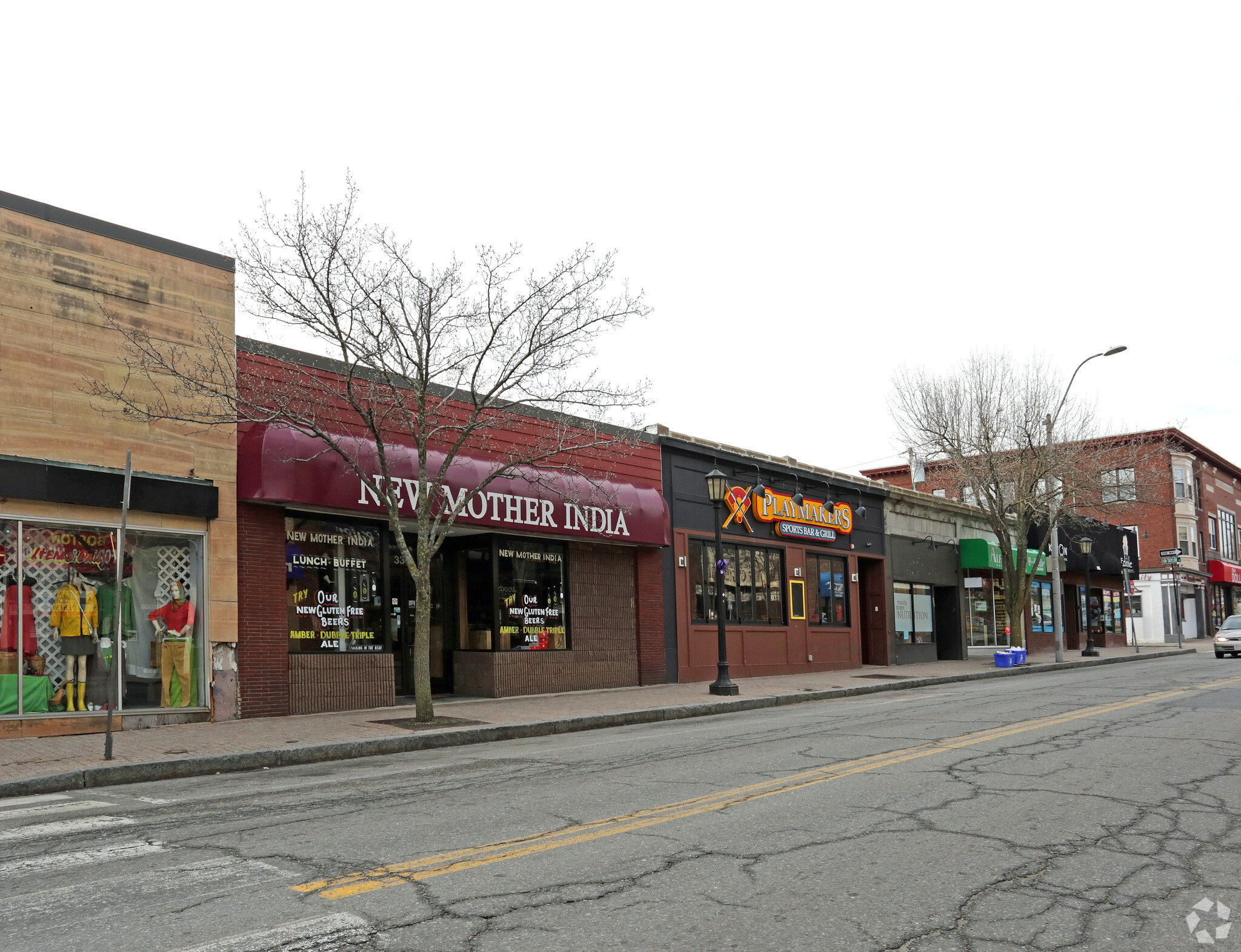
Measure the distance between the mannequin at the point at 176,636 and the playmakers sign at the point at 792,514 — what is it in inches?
524

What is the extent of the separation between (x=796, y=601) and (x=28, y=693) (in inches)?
731

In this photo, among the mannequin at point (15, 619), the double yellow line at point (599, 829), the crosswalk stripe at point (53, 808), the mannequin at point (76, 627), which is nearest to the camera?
Result: the double yellow line at point (599, 829)

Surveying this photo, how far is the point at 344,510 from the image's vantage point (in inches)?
620

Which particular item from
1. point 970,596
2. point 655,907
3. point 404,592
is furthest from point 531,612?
point 970,596

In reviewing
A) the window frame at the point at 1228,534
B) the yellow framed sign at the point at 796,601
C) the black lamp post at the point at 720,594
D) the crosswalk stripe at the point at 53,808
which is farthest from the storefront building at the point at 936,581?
the window frame at the point at 1228,534

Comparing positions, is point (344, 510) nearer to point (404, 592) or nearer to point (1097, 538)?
point (404, 592)

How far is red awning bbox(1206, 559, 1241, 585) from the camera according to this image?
6144 cm

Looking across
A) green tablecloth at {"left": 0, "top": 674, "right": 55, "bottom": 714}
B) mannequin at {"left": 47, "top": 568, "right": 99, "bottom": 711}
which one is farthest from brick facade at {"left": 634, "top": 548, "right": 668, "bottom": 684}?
green tablecloth at {"left": 0, "top": 674, "right": 55, "bottom": 714}

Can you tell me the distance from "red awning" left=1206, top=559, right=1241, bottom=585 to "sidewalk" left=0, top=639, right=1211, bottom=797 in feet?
166

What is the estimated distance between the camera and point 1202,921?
473 centimetres

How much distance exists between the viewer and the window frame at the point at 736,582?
23.6 meters

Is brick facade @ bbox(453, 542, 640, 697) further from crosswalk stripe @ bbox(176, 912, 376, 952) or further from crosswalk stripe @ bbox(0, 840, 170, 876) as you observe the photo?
crosswalk stripe @ bbox(176, 912, 376, 952)

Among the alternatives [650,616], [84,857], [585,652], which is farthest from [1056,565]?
[84,857]

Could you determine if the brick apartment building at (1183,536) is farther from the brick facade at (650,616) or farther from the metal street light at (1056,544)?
the brick facade at (650,616)
